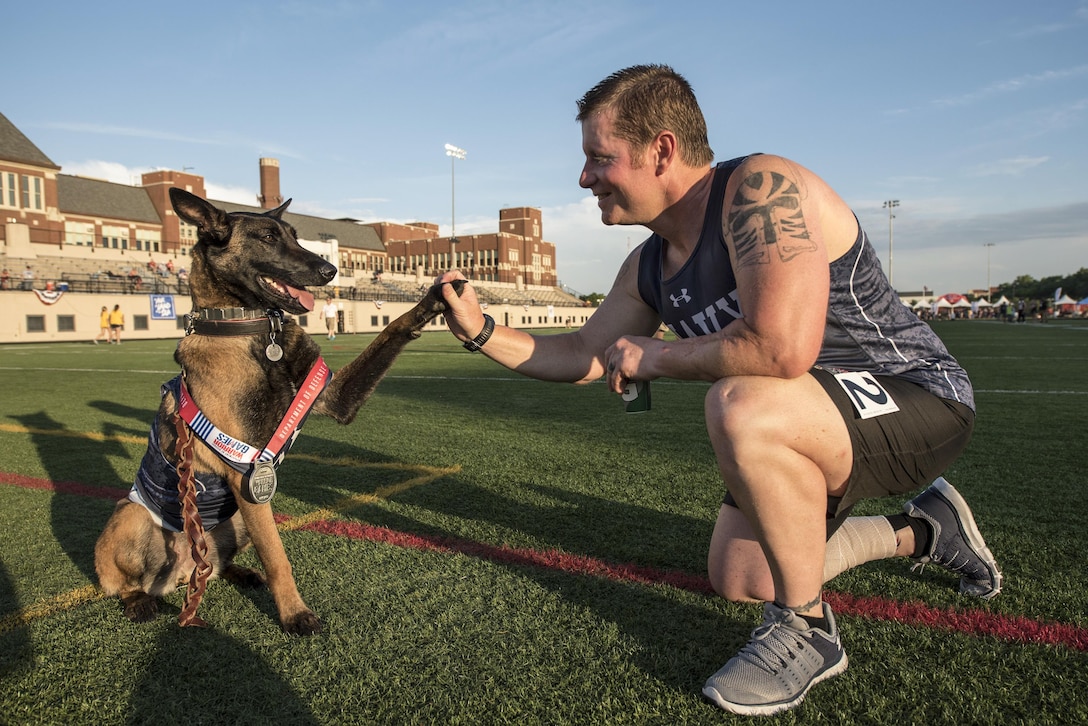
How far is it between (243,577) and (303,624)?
0.69m

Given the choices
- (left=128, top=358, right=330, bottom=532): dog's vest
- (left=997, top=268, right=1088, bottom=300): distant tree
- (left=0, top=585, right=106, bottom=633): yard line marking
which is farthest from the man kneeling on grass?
(left=997, top=268, right=1088, bottom=300): distant tree

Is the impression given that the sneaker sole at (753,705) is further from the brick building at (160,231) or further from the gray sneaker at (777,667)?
the brick building at (160,231)

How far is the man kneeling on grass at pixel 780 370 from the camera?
2.02m

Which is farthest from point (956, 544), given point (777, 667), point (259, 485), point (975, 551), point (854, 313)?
point (259, 485)

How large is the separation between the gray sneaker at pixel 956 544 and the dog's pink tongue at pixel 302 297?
280cm

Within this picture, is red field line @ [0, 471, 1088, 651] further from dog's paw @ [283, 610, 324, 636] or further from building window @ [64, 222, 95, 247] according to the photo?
building window @ [64, 222, 95, 247]

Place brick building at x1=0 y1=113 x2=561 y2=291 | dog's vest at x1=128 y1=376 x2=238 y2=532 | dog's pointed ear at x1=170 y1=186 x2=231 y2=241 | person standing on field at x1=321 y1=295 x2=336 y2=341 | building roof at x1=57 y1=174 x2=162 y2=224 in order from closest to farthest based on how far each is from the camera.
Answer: dog's vest at x1=128 y1=376 x2=238 y2=532 → dog's pointed ear at x1=170 y1=186 x2=231 y2=241 → person standing on field at x1=321 y1=295 x2=336 y2=341 → brick building at x1=0 y1=113 x2=561 y2=291 → building roof at x1=57 y1=174 x2=162 y2=224

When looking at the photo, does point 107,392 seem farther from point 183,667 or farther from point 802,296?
point 802,296

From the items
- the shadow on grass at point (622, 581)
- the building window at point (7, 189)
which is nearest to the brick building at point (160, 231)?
the building window at point (7, 189)

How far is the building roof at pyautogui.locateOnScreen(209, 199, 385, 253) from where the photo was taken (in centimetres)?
8288

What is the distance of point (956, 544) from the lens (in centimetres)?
256

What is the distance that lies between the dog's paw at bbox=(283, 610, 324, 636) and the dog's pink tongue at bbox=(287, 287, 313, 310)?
141 centimetres

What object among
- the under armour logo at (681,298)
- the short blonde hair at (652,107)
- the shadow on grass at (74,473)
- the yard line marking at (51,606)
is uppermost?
the short blonde hair at (652,107)

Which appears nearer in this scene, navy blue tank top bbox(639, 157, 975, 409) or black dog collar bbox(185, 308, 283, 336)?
navy blue tank top bbox(639, 157, 975, 409)
